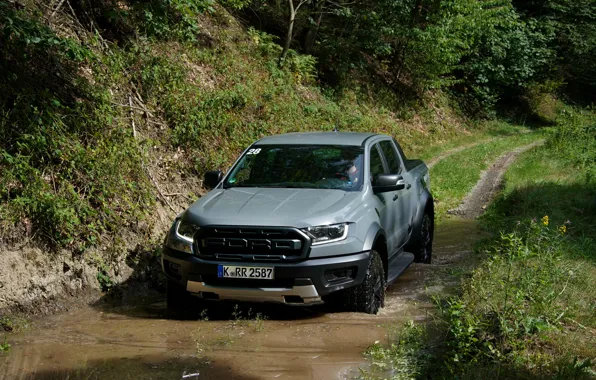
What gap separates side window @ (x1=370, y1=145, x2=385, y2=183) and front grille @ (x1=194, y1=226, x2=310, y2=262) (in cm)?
160

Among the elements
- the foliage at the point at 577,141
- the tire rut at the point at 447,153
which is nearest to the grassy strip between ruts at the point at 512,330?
the foliage at the point at 577,141

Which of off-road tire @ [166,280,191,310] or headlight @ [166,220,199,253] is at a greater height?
headlight @ [166,220,199,253]

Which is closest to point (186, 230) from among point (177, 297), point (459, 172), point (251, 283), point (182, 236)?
point (182, 236)

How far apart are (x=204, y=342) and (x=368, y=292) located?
1.66 metres

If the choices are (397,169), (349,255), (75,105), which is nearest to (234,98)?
(75,105)

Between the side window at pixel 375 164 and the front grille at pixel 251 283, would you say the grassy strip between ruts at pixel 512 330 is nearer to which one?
the front grille at pixel 251 283

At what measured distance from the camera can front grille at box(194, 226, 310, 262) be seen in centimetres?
639

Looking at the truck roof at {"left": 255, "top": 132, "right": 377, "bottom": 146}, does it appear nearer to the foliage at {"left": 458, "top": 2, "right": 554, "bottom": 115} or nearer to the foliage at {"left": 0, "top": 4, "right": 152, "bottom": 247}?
the foliage at {"left": 0, "top": 4, "right": 152, "bottom": 247}

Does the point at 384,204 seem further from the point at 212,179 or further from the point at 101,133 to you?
the point at 101,133

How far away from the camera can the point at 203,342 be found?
6.05 m

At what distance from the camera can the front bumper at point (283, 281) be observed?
250 inches

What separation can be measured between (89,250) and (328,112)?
13.3 meters

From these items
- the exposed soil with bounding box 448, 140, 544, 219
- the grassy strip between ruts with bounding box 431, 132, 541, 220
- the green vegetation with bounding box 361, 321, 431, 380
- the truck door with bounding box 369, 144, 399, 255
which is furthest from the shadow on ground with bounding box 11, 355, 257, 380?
the exposed soil with bounding box 448, 140, 544, 219

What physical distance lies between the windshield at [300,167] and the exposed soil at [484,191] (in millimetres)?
7129
